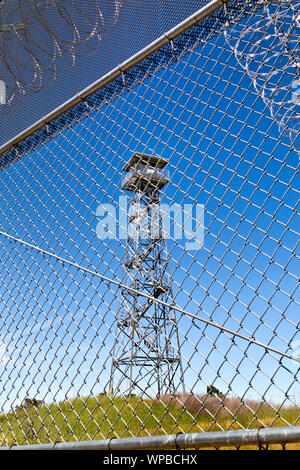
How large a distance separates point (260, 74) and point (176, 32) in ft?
2.16

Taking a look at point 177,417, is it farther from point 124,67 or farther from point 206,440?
point 124,67

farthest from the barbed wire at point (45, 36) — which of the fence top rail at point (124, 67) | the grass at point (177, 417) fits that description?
the grass at point (177, 417)

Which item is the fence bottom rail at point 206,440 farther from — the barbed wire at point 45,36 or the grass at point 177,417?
the barbed wire at point 45,36

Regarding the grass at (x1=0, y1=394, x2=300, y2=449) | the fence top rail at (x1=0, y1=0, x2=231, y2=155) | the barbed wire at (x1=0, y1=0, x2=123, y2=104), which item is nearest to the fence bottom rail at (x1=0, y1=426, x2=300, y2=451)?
the grass at (x1=0, y1=394, x2=300, y2=449)

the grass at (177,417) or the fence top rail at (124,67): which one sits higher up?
the fence top rail at (124,67)

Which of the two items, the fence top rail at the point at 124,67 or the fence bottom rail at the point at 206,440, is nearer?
the fence bottom rail at the point at 206,440

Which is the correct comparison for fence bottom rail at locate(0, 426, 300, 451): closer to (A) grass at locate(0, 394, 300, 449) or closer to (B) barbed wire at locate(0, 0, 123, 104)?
(A) grass at locate(0, 394, 300, 449)

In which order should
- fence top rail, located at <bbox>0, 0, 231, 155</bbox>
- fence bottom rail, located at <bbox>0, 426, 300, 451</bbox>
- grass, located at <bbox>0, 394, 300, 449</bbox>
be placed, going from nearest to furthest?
fence bottom rail, located at <bbox>0, 426, 300, 451</bbox> < grass, located at <bbox>0, 394, 300, 449</bbox> < fence top rail, located at <bbox>0, 0, 231, 155</bbox>

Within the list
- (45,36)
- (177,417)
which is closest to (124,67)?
(45,36)
